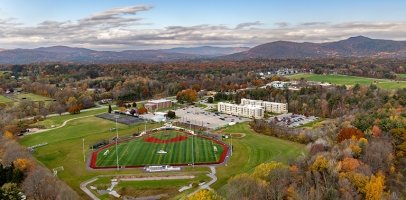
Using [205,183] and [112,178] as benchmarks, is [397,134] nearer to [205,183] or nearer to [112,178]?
[205,183]

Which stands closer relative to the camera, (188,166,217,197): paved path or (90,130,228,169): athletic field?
(188,166,217,197): paved path

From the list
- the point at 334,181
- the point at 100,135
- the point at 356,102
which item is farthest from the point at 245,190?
the point at 356,102

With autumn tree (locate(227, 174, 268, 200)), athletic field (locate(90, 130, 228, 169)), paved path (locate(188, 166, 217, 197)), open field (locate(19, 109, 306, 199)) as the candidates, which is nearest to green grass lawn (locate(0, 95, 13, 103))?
open field (locate(19, 109, 306, 199))

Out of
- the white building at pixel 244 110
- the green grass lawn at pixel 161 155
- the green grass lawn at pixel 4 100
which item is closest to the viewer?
the green grass lawn at pixel 161 155

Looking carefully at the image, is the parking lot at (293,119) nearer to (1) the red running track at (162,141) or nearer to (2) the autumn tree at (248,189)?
(1) the red running track at (162,141)

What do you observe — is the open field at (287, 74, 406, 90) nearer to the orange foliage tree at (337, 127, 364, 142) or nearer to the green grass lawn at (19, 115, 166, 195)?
the orange foliage tree at (337, 127, 364, 142)

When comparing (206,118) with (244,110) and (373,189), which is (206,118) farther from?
(373,189)

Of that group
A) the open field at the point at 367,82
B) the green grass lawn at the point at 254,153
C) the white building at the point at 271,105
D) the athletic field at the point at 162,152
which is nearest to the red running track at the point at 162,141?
the athletic field at the point at 162,152
